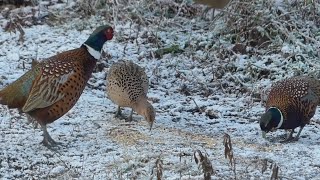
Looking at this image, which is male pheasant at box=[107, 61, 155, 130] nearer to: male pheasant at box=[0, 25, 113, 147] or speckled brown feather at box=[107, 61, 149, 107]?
speckled brown feather at box=[107, 61, 149, 107]

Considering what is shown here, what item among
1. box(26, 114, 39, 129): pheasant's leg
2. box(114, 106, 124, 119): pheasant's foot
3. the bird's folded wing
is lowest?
box(114, 106, 124, 119): pheasant's foot

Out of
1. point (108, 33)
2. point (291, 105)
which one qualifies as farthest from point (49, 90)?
point (291, 105)

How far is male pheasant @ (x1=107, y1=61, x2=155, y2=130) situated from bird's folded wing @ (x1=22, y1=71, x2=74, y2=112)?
1038 mm

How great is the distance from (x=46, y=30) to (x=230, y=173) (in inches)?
219

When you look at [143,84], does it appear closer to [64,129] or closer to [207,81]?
[64,129]

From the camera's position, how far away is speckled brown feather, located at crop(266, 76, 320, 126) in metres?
7.07

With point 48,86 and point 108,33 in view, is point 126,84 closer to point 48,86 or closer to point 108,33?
point 108,33

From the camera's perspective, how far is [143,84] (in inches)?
301

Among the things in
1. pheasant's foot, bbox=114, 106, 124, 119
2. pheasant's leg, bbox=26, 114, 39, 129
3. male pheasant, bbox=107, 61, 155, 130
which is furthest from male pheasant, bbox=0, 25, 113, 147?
pheasant's foot, bbox=114, 106, 124, 119

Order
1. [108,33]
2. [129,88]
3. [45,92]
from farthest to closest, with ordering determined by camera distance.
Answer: [129,88] < [108,33] < [45,92]

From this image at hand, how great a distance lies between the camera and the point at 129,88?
746 cm

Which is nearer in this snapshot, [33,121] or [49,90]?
[49,90]

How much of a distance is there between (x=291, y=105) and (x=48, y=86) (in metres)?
2.38

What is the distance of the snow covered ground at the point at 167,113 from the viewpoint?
5977mm
